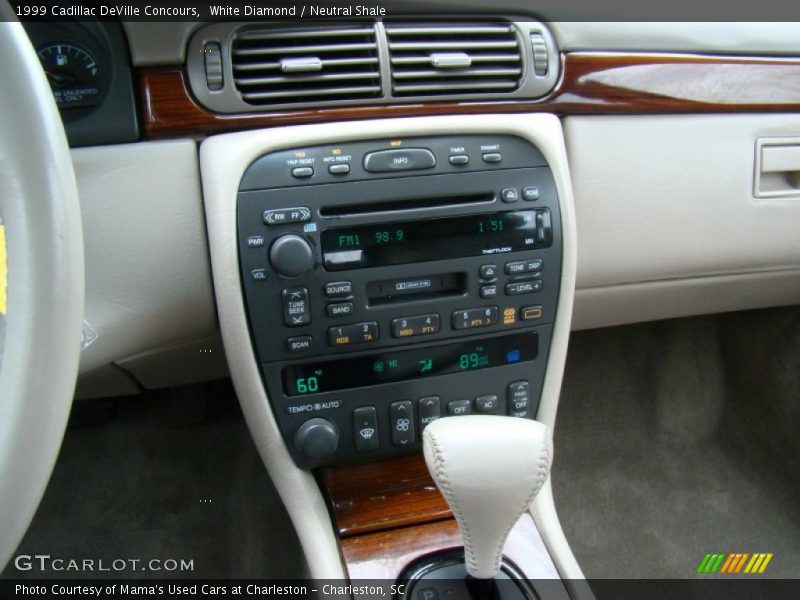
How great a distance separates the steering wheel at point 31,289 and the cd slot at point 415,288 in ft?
1.39

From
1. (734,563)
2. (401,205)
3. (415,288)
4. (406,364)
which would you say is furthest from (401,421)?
(734,563)

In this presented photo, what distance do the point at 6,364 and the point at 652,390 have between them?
1453 mm

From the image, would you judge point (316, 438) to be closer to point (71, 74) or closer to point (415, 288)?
point (415, 288)

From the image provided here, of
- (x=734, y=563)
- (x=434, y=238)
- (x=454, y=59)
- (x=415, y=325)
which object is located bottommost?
(x=734, y=563)

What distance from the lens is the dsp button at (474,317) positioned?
932 millimetres

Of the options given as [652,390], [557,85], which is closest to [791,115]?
[557,85]

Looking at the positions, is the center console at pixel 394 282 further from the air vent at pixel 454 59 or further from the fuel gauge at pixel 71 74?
→ the fuel gauge at pixel 71 74

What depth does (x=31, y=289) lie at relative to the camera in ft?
1.69

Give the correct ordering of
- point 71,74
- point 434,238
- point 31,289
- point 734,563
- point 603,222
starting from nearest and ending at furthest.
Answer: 1. point 31,289
2. point 71,74
3. point 434,238
4. point 603,222
5. point 734,563

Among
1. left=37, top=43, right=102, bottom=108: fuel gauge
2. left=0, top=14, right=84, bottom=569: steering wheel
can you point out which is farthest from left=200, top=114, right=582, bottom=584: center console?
left=0, top=14, right=84, bottom=569: steering wheel

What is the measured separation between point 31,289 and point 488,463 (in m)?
0.42

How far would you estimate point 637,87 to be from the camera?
1.01m

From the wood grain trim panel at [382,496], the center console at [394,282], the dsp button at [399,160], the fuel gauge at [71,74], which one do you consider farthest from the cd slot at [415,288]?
the fuel gauge at [71,74]

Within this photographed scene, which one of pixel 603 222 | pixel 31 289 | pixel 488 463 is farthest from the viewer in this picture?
pixel 603 222
